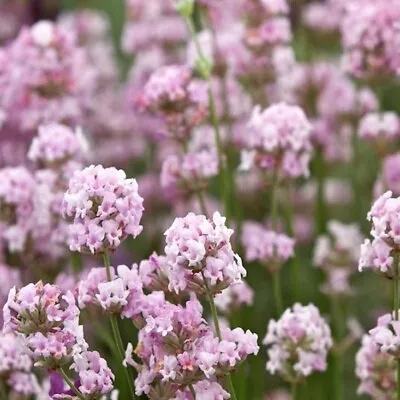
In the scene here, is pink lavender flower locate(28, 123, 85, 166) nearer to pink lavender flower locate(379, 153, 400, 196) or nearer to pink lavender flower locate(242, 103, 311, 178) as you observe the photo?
pink lavender flower locate(242, 103, 311, 178)

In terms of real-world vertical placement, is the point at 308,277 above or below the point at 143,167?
below

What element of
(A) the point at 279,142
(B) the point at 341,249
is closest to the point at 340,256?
(B) the point at 341,249

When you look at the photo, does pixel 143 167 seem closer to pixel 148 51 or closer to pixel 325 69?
pixel 148 51

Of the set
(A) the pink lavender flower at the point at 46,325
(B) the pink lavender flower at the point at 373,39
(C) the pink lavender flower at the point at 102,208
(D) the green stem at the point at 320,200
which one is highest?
(B) the pink lavender flower at the point at 373,39

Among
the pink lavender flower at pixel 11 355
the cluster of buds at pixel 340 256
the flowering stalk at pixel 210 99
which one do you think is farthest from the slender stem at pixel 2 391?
the cluster of buds at pixel 340 256

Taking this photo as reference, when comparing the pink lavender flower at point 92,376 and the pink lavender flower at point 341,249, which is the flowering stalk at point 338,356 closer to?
the pink lavender flower at point 341,249

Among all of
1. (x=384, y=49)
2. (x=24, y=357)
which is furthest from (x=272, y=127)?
(x=24, y=357)

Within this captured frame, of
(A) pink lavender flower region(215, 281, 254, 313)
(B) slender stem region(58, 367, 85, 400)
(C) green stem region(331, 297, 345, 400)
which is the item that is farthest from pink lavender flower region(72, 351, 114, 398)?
(C) green stem region(331, 297, 345, 400)
